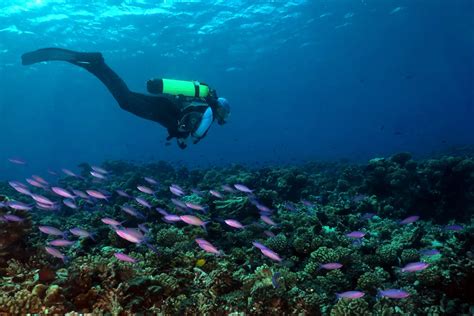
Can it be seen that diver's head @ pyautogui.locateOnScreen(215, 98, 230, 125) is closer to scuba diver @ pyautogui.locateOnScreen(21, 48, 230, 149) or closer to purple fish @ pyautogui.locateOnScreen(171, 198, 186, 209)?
scuba diver @ pyautogui.locateOnScreen(21, 48, 230, 149)

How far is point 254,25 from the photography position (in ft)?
119

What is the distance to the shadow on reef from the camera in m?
4.54

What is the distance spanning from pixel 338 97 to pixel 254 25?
6198 centimetres

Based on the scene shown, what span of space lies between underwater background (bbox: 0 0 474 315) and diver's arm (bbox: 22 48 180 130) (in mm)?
2644

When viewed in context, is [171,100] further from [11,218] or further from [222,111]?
[11,218]

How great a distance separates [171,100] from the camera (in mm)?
11430

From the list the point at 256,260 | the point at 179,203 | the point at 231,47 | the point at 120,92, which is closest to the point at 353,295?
the point at 256,260

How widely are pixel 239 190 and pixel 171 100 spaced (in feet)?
12.9

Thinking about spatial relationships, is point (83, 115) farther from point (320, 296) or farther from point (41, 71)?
point (320, 296)

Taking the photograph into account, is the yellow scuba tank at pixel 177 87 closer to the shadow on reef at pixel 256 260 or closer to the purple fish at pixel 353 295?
the shadow on reef at pixel 256 260

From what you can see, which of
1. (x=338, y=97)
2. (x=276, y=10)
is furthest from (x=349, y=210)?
(x=338, y=97)

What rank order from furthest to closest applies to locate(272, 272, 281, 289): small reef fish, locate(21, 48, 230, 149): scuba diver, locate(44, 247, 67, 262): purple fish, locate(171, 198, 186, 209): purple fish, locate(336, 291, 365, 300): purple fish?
1. locate(21, 48, 230, 149): scuba diver
2. locate(171, 198, 186, 209): purple fish
3. locate(44, 247, 67, 262): purple fish
4. locate(272, 272, 281, 289): small reef fish
5. locate(336, 291, 365, 300): purple fish

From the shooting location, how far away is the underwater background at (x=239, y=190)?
16.5ft

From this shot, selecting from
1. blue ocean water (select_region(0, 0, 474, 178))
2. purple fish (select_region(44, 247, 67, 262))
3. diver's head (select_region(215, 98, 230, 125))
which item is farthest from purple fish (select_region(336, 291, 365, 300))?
blue ocean water (select_region(0, 0, 474, 178))
